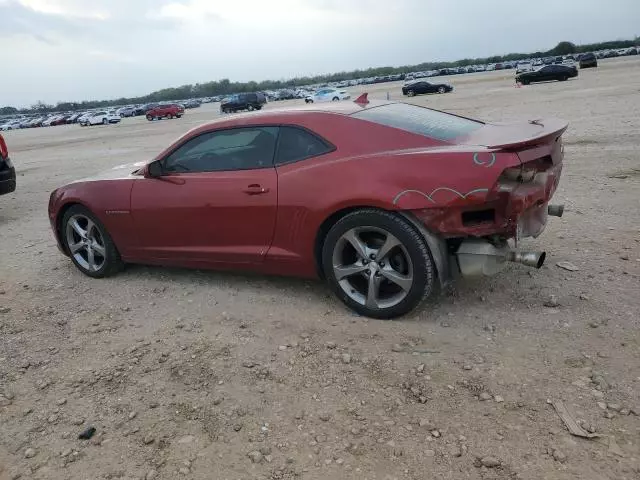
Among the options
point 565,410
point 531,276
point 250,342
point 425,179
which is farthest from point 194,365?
point 531,276

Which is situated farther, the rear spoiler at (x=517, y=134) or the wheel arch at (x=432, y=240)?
the wheel arch at (x=432, y=240)

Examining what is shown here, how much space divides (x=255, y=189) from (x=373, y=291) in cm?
115

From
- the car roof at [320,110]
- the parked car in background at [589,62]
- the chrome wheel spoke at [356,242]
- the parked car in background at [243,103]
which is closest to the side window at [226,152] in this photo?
the car roof at [320,110]

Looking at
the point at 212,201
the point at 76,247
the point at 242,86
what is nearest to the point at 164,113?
the point at 76,247

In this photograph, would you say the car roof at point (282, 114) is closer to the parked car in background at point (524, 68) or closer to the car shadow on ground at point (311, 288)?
the car shadow on ground at point (311, 288)

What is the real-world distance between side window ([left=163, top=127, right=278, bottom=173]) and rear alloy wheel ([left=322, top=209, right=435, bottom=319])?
0.87 metres

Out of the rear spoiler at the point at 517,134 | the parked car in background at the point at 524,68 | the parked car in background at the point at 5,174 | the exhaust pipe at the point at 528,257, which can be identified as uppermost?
the rear spoiler at the point at 517,134

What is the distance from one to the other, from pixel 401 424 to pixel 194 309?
7.08ft

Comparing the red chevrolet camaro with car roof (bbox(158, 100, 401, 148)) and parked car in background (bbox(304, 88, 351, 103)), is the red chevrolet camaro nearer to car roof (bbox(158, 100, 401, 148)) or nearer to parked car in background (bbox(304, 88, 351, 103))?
car roof (bbox(158, 100, 401, 148))

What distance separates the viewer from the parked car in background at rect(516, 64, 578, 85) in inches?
1511

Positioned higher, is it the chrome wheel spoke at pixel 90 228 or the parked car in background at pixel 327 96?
the chrome wheel spoke at pixel 90 228

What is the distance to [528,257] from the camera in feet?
11.7

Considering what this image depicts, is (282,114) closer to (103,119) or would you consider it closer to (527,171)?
(527,171)

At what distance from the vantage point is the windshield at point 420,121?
3924mm
